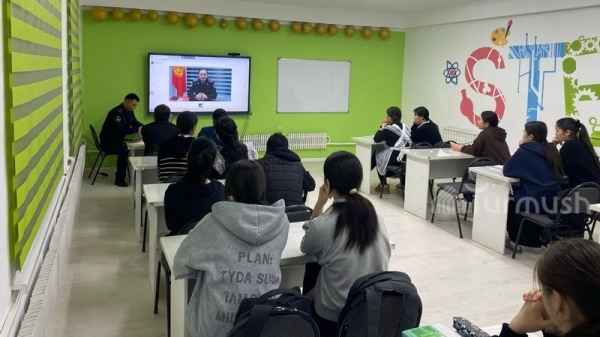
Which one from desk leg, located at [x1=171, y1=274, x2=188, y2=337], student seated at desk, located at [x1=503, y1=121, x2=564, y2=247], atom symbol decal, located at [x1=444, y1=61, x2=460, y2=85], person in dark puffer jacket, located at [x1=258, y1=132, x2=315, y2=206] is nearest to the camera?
desk leg, located at [x1=171, y1=274, x2=188, y2=337]

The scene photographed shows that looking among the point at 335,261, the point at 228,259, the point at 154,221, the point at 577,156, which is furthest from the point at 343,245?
the point at 577,156

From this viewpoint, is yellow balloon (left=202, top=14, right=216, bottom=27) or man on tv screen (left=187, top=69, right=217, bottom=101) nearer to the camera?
yellow balloon (left=202, top=14, right=216, bottom=27)

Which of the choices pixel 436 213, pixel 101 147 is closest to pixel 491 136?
pixel 436 213

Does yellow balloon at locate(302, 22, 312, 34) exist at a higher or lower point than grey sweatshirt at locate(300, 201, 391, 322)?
higher

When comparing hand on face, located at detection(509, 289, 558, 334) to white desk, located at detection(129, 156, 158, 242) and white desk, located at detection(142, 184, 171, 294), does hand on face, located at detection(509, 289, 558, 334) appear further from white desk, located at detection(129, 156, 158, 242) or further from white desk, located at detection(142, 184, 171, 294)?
white desk, located at detection(129, 156, 158, 242)

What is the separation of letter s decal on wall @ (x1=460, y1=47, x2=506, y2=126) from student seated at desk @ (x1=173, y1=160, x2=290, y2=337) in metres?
6.67

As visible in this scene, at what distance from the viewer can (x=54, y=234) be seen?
2820 millimetres

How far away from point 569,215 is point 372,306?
10.5 feet

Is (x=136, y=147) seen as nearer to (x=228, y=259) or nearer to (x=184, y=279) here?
(x=184, y=279)

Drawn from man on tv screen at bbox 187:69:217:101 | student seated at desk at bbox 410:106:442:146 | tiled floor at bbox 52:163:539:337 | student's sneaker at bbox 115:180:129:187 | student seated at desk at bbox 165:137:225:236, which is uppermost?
man on tv screen at bbox 187:69:217:101

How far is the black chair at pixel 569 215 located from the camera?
4.34m

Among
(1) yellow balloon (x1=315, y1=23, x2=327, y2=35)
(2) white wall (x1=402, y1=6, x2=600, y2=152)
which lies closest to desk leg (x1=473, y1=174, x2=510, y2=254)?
(2) white wall (x1=402, y1=6, x2=600, y2=152)

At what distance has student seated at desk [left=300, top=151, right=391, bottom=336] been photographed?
7.55ft

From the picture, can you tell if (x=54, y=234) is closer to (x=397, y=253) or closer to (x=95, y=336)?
(x=95, y=336)
